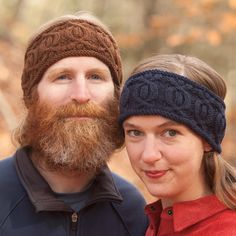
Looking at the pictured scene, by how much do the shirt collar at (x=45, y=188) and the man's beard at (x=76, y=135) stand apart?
109mm

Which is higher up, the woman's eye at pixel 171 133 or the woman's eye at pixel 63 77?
the woman's eye at pixel 63 77

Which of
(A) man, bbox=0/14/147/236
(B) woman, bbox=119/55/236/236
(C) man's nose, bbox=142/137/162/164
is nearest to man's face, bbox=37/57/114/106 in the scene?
(A) man, bbox=0/14/147/236

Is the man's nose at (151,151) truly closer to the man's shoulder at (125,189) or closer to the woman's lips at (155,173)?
the woman's lips at (155,173)

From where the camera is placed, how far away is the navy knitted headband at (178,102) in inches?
109

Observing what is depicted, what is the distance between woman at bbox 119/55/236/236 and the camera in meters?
2.79

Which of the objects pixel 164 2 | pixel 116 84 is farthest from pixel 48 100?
pixel 164 2

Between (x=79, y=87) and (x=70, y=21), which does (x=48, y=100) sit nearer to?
(x=79, y=87)

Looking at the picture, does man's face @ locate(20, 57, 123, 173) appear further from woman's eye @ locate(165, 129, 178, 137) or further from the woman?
woman's eye @ locate(165, 129, 178, 137)

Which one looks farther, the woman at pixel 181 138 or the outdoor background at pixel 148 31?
the outdoor background at pixel 148 31

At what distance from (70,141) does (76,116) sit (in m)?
0.17

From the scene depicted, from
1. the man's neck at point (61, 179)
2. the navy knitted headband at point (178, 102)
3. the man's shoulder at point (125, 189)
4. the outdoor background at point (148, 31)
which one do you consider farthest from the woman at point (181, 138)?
the outdoor background at point (148, 31)

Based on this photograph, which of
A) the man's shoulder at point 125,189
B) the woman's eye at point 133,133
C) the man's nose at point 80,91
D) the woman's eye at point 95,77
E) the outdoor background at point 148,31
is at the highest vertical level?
the outdoor background at point 148,31

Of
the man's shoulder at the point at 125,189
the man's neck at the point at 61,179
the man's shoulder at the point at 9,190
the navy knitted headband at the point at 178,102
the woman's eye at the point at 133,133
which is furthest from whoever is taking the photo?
the man's shoulder at the point at 125,189

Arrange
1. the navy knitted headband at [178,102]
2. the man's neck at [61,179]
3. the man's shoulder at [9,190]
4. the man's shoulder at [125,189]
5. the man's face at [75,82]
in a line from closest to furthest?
1. the navy knitted headband at [178,102]
2. the man's shoulder at [9,190]
3. the man's face at [75,82]
4. the man's neck at [61,179]
5. the man's shoulder at [125,189]
